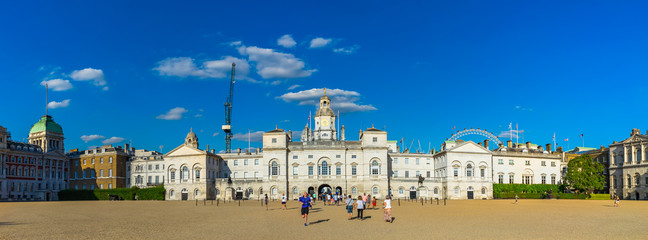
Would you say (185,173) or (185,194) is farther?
(185,173)

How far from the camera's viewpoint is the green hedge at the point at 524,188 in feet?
300

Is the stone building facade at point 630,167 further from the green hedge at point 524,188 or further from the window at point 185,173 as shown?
the window at point 185,173

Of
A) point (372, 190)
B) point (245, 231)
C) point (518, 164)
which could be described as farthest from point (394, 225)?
point (518, 164)

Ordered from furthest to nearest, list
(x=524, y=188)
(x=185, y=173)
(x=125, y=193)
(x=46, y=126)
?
(x=46, y=126) < (x=524, y=188) < (x=185, y=173) < (x=125, y=193)

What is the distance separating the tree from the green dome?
105501 millimetres

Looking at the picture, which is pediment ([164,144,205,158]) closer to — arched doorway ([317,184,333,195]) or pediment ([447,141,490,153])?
arched doorway ([317,184,333,195])

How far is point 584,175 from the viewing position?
85.6m

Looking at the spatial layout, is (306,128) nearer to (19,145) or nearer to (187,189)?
(187,189)

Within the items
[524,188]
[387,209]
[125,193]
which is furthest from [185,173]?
[387,209]

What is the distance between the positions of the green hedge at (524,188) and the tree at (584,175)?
640 centimetres

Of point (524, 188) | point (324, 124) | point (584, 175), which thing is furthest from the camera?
point (324, 124)

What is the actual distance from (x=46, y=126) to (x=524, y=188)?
3926 inches

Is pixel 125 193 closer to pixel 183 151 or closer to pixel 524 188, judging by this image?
pixel 183 151

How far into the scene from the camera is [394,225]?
31.1 metres
